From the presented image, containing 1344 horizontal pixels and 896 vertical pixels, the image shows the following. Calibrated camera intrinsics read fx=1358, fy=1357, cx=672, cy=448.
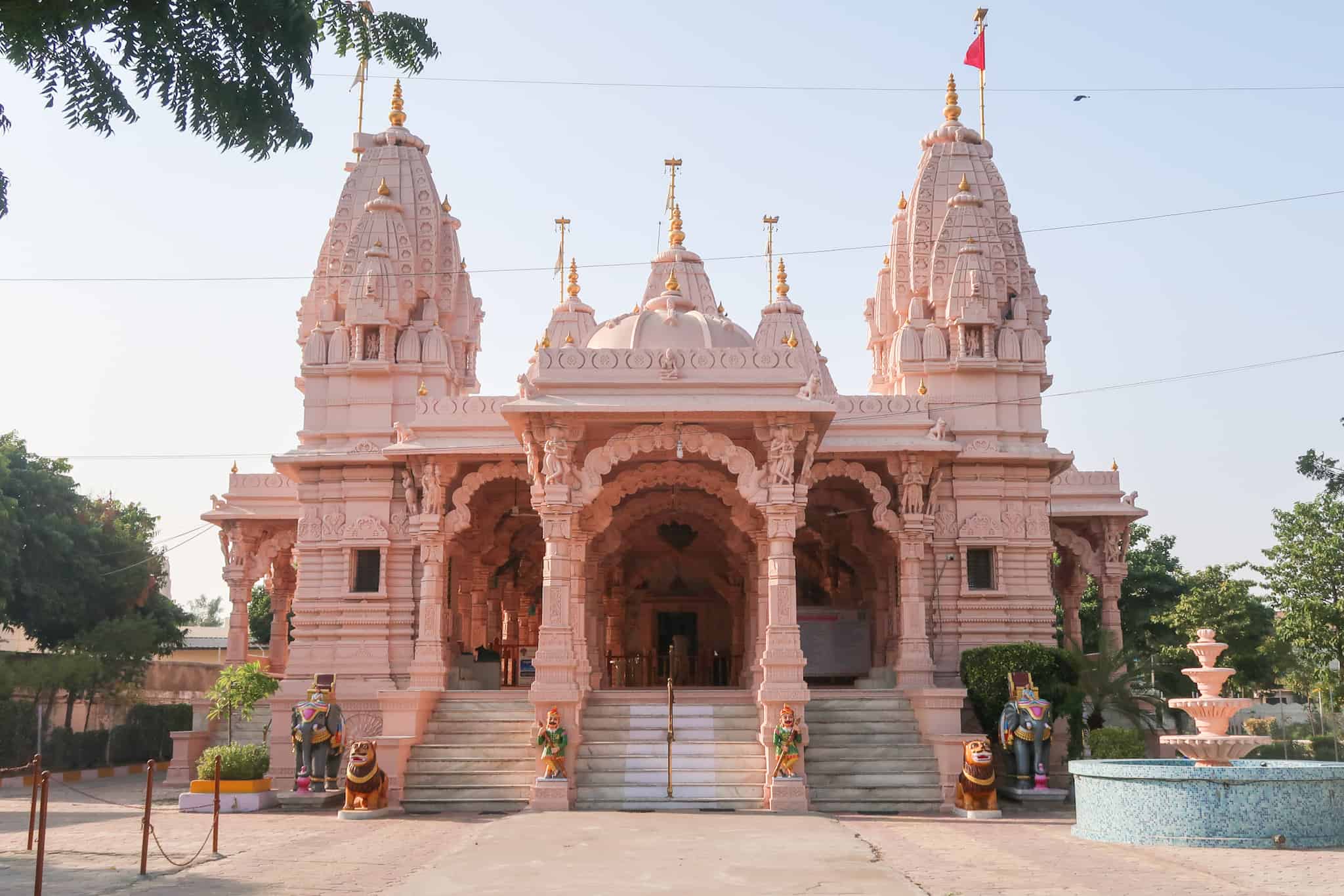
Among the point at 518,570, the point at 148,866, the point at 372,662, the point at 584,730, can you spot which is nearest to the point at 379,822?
the point at 584,730

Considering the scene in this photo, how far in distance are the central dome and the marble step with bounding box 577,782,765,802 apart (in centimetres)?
631

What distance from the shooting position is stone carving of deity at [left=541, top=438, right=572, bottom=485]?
16875 millimetres

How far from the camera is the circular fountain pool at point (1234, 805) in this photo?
1180 cm

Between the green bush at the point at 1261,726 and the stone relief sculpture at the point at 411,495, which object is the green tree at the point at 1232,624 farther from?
the stone relief sculpture at the point at 411,495

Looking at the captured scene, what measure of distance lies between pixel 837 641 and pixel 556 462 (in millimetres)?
8569

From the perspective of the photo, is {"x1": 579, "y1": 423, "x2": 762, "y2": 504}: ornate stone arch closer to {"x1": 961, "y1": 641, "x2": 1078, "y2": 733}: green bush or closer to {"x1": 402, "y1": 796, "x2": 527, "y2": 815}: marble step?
{"x1": 402, "y1": 796, "x2": 527, "y2": 815}: marble step

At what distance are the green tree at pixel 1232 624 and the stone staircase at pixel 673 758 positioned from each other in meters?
17.4

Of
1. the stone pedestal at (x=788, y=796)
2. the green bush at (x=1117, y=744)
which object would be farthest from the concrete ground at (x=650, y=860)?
the green bush at (x=1117, y=744)

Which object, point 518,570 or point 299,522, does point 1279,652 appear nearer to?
point 518,570

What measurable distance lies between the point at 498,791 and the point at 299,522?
7778 millimetres

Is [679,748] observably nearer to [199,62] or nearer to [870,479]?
[870,479]

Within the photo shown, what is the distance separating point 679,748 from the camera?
17188 mm

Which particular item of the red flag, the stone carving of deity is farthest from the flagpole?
the stone carving of deity

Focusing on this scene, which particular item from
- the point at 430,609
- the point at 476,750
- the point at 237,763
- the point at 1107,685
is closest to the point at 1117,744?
the point at 1107,685
